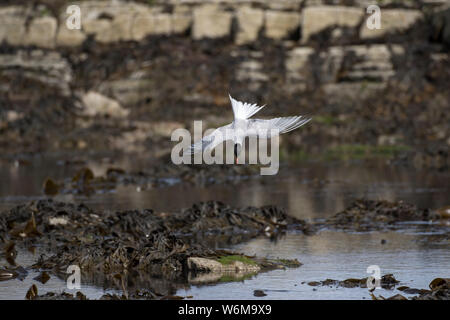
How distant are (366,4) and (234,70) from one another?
21.3 ft

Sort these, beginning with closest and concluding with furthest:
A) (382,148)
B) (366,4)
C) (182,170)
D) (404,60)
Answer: (182,170) < (382,148) < (404,60) < (366,4)

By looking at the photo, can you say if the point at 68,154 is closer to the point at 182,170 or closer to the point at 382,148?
the point at 182,170

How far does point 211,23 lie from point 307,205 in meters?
22.3

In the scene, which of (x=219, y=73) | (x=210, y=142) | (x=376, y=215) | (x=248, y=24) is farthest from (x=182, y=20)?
(x=210, y=142)

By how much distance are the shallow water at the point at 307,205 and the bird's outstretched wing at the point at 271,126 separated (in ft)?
4.88

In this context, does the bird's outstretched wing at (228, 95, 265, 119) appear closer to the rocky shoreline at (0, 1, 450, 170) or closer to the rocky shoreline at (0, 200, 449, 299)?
the rocky shoreline at (0, 200, 449, 299)

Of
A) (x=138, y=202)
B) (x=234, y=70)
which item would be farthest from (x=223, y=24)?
(x=138, y=202)

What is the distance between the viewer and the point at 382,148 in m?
24.3

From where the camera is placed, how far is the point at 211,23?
35.5m

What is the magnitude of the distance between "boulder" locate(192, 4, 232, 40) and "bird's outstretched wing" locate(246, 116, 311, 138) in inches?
1063

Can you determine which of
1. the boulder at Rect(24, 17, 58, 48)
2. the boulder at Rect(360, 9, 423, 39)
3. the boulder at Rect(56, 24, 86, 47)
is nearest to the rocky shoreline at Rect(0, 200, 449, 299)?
the boulder at Rect(360, 9, 423, 39)

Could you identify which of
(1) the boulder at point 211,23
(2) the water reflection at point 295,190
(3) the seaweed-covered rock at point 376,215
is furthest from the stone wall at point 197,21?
(3) the seaweed-covered rock at point 376,215

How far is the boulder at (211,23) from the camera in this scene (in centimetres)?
3538
